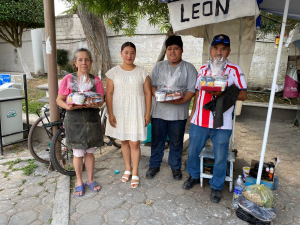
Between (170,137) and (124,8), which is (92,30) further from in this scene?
(170,137)

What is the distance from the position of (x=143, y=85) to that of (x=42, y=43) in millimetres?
15131

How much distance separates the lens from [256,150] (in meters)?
4.65

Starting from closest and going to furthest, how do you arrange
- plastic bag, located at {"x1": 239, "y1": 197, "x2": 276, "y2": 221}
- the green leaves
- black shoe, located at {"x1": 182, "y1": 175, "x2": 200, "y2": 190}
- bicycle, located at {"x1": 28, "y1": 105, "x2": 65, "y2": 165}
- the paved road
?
plastic bag, located at {"x1": 239, "y1": 197, "x2": 276, "y2": 221} → the paved road → black shoe, located at {"x1": 182, "y1": 175, "x2": 200, "y2": 190} → bicycle, located at {"x1": 28, "y1": 105, "x2": 65, "y2": 165} → the green leaves

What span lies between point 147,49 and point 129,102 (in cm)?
984

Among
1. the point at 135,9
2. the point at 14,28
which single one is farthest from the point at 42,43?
the point at 135,9

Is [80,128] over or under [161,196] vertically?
over

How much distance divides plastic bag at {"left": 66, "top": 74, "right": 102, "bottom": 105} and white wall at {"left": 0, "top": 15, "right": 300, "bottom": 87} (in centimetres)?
706

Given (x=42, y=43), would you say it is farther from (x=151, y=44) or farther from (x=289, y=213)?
(x=289, y=213)

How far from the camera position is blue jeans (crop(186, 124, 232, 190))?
8.96 ft

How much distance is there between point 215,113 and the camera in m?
2.60

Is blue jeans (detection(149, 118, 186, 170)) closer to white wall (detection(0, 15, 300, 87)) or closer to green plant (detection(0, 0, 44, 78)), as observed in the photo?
white wall (detection(0, 15, 300, 87))

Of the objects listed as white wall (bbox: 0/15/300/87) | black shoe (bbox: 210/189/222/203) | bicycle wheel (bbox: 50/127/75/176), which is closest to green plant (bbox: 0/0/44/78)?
white wall (bbox: 0/15/300/87)

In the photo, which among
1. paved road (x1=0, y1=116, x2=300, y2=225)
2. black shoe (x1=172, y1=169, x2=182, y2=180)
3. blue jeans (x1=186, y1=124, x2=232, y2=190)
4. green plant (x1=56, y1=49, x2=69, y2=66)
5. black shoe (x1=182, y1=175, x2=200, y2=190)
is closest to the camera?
paved road (x1=0, y1=116, x2=300, y2=225)

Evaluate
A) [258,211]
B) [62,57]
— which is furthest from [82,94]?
[62,57]
